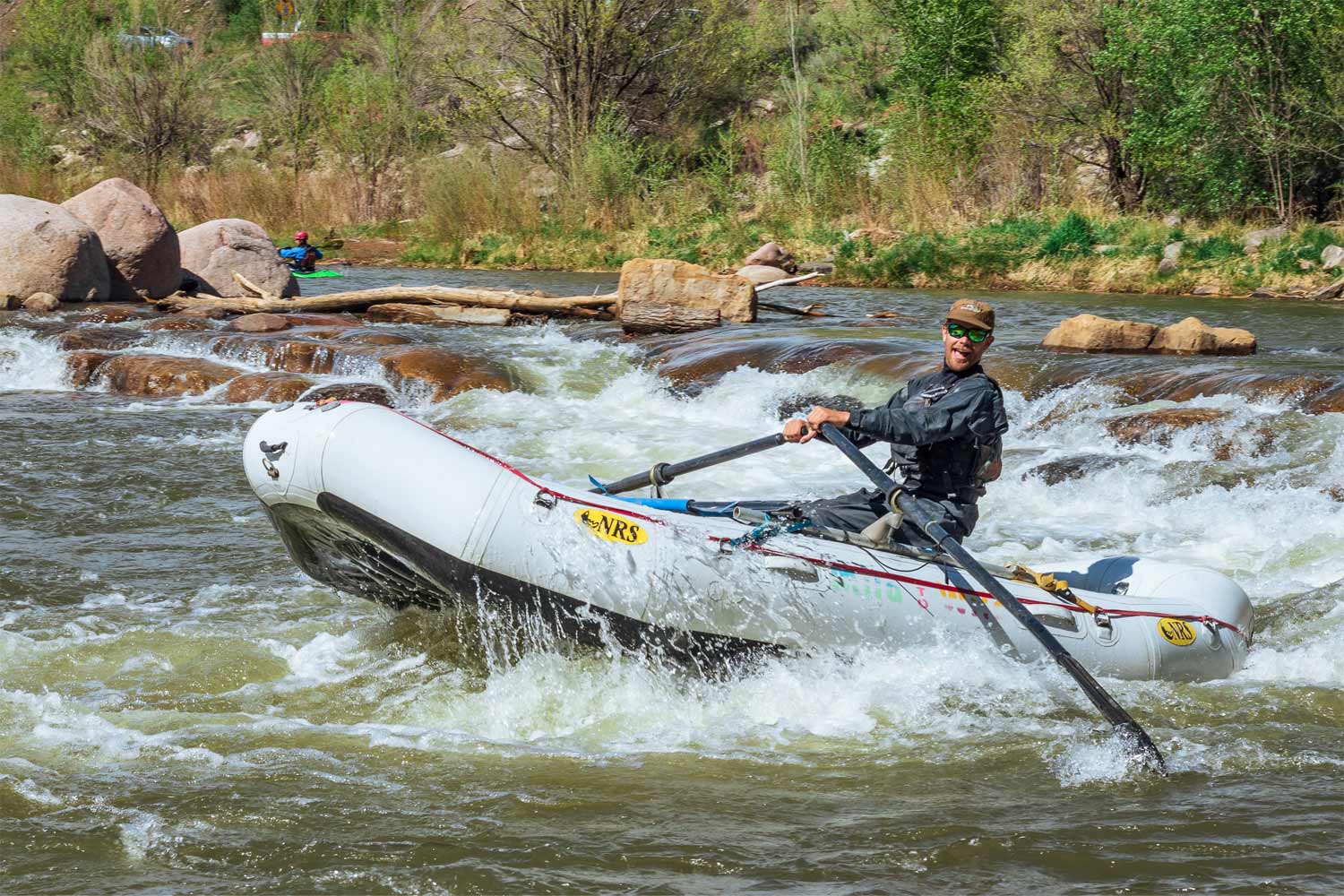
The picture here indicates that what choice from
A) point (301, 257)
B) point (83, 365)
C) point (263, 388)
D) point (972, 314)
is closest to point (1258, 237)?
point (301, 257)

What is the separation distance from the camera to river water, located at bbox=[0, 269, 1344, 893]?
338 centimetres

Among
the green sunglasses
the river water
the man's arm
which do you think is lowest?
the river water

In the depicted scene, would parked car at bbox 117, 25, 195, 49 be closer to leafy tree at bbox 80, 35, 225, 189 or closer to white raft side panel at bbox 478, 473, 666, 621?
leafy tree at bbox 80, 35, 225, 189

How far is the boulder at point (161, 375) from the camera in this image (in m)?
11.1

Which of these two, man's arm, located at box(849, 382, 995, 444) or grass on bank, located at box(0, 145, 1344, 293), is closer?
man's arm, located at box(849, 382, 995, 444)

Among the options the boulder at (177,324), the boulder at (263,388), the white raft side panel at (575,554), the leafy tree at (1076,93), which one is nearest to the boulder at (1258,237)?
the leafy tree at (1076,93)

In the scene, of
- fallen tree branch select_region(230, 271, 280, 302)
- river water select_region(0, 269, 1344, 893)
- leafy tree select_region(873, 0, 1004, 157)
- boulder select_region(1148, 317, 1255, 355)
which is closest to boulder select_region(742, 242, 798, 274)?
fallen tree branch select_region(230, 271, 280, 302)

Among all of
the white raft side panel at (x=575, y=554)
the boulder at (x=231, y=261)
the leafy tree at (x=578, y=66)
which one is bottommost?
the white raft side panel at (x=575, y=554)

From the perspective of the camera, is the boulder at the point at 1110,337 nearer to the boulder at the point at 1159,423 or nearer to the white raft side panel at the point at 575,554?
the boulder at the point at 1159,423

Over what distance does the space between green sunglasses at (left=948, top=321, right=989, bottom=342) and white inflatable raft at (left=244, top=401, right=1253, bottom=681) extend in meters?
0.79

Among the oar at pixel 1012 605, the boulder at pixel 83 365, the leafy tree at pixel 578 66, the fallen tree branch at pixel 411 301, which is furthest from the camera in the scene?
the leafy tree at pixel 578 66

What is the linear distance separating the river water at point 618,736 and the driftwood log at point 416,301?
682cm

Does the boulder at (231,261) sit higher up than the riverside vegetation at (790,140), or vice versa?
the riverside vegetation at (790,140)

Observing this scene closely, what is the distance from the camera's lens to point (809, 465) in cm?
913
